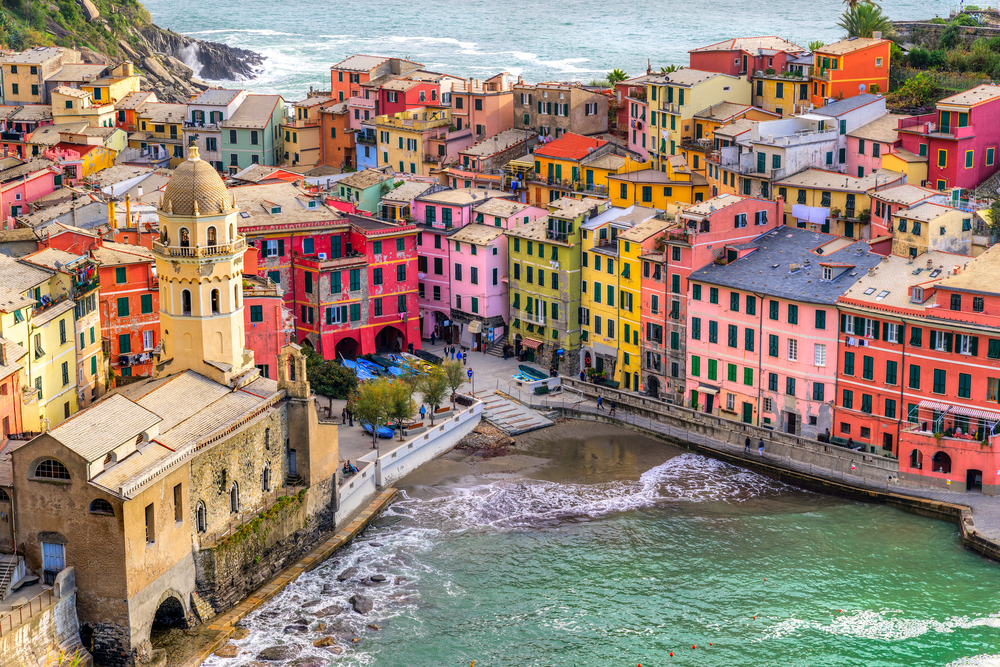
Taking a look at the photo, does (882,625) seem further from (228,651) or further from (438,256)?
(438,256)

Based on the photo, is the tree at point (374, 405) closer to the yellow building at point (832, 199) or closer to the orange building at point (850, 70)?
the yellow building at point (832, 199)

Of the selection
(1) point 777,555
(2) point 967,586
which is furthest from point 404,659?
(2) point 967,586

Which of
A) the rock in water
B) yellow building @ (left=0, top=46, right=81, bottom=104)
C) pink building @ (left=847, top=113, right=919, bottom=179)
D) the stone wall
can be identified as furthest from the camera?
yellow building @ (left=0, top=46, right=81, bottom=104)

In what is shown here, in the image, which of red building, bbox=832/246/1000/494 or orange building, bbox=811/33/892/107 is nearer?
red building, bbox=832/246/1000/494

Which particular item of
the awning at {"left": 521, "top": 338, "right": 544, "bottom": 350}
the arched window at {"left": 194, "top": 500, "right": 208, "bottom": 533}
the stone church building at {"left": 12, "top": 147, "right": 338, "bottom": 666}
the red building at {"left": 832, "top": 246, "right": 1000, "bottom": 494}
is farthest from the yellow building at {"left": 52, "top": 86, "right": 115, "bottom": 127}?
the red building at {"left": 832, "top": 246, "right": 1000, "bottom": 494}

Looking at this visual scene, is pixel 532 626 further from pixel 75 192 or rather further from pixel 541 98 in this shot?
pixel 541 98

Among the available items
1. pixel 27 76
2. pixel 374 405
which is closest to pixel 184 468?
pixel 374 405

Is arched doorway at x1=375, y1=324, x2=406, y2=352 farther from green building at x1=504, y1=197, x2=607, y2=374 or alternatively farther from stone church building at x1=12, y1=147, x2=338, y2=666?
stone church building at x1=12, y1=147, x2=338, y2=666
